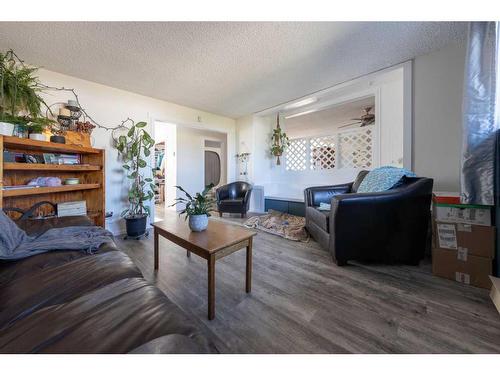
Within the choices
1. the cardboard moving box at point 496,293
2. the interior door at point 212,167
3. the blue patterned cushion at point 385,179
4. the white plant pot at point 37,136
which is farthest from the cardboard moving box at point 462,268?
the interior door at point 212,167

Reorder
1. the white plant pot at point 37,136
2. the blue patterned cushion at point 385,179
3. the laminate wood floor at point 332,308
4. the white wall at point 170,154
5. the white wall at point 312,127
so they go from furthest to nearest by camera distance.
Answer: the white wall at point 170,154, the white wall at point 312,127, the blue patterned cushion at point 385,179, the white plant pot at point 37,136, the laminate wood floor at point 332,308

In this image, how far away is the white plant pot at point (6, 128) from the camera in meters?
1.47

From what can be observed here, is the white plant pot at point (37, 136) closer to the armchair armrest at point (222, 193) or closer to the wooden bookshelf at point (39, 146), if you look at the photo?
the wooden bookshelf at point (39, 146)

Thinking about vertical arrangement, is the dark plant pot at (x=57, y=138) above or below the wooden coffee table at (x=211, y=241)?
above

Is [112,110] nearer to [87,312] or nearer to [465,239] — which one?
[87,312]

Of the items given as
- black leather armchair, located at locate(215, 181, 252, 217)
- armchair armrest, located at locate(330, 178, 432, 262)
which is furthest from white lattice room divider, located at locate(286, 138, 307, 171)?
armchair armrest, located at locate(330, 178, 432, 262)

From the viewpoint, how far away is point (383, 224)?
1604 millimetres

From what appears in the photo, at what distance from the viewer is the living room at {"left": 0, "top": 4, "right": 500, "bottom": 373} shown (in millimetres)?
740

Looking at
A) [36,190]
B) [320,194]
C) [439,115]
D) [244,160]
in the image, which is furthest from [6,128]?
[439,115]

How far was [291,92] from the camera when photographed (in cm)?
297

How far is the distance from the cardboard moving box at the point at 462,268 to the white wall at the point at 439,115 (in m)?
0.86
